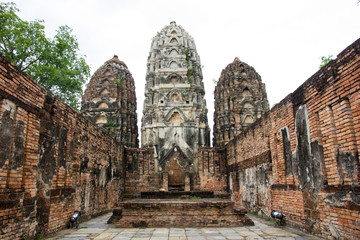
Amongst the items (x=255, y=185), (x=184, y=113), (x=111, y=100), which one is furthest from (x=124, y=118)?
(x=255, y=185)

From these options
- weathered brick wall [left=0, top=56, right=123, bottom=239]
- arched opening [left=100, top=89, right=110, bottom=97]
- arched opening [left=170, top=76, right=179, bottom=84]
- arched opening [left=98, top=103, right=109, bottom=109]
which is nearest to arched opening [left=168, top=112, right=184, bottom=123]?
arched opening [left=170, top=76, right=179, bottom=84]

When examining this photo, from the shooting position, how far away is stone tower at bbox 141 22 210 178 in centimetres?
2189

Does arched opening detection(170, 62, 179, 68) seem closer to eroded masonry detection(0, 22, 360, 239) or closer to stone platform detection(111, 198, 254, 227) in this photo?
eroded masonry detection(0, 22, 360, 239)

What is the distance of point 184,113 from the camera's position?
77.6ft

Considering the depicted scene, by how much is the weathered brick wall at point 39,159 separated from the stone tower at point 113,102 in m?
15.3

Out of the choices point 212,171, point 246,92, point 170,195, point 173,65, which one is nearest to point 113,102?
point 173,65

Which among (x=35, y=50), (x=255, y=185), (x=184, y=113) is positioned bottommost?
(x=255, y=185)

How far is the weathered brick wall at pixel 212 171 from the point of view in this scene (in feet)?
54.4

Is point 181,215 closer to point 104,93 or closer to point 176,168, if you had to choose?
point 176,168

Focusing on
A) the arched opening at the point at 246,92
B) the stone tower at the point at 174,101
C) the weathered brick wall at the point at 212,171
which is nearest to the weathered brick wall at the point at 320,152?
the weathered brick wall at the point at 212,171

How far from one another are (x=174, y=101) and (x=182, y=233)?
17.4m

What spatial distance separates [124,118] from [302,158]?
68.8 ft

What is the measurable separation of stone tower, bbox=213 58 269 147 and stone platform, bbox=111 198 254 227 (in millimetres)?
17086

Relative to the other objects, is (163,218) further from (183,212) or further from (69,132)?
(69,132)
